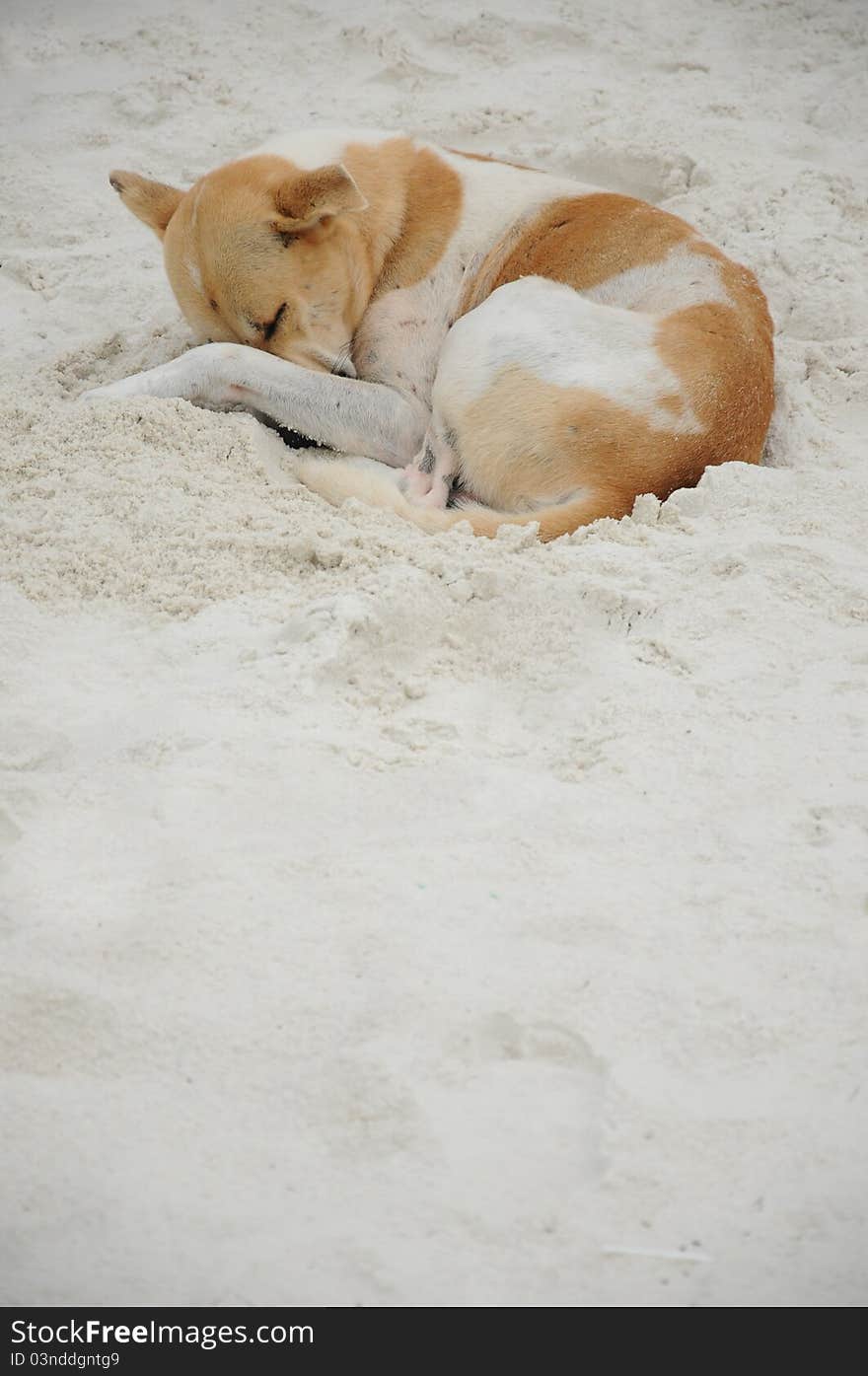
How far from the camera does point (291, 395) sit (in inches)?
149

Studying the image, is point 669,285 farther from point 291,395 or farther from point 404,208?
point 291,395

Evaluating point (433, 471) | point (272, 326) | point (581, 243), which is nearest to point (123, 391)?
Result: point (272, 326)

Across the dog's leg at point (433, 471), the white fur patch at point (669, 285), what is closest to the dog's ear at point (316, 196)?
the dog's leg at point (433, 471)

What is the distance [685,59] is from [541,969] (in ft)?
17.9

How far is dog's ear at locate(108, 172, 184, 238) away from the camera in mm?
4070

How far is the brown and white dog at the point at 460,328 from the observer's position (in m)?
3.42

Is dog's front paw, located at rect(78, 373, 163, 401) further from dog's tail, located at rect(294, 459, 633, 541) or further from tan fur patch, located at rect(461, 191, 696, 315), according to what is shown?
tan fur patch, located at rect(461, 191, 696, 315)

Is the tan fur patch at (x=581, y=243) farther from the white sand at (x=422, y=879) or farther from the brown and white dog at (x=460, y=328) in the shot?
the white sand at (x=422, y=879)

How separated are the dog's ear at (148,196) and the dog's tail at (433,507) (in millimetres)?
1149

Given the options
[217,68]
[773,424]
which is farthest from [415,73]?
[773,424]

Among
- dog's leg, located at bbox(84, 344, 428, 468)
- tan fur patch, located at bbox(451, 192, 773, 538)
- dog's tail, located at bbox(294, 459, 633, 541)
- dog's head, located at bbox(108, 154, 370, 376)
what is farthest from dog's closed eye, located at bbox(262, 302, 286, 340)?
tan fur patch, located at bbox(451, 192, 773, 538)

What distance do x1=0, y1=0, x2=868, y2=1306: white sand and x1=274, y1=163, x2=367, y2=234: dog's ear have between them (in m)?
0.68

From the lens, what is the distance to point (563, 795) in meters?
2.29
